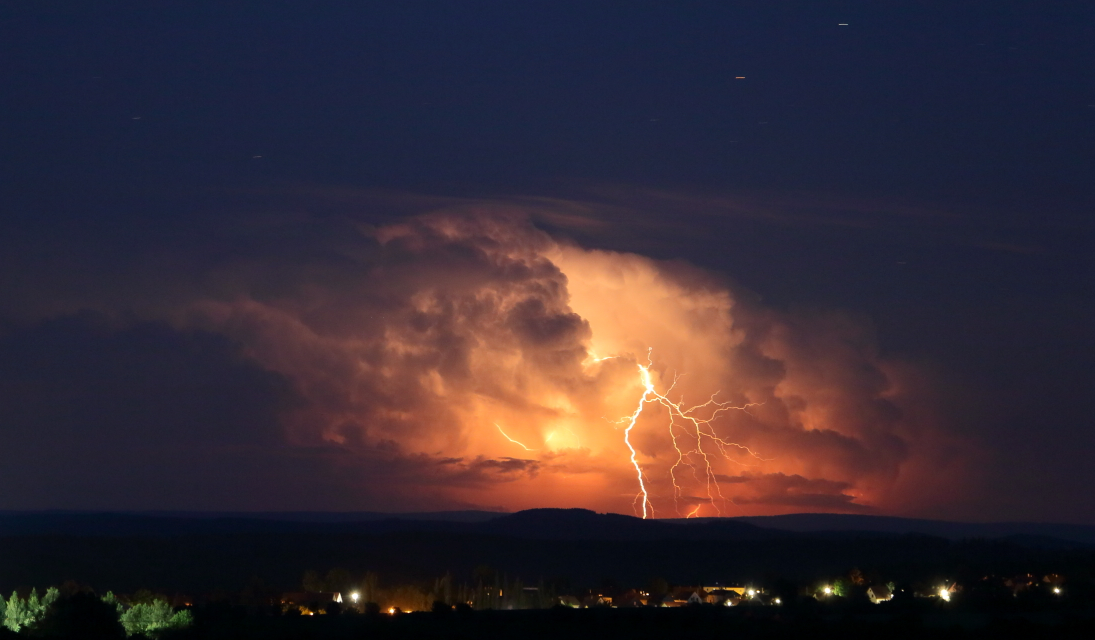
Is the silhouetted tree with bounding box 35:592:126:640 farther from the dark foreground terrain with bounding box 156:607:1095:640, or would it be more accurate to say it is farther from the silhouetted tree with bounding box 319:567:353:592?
the silhouetted tree with bounding box 319:567:353:592

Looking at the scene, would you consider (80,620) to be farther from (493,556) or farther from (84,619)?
(493,556)

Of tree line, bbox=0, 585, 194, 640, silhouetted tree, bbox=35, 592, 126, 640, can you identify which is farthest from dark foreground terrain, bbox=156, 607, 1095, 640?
silhouetted tree, bbox=35, 592, 126, 640

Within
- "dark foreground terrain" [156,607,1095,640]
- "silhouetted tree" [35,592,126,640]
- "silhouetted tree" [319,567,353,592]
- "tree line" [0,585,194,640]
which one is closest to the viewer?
"silhouetted tree" [35,592,126,640]

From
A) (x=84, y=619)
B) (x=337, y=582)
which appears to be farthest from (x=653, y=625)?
(x=337, y=582)

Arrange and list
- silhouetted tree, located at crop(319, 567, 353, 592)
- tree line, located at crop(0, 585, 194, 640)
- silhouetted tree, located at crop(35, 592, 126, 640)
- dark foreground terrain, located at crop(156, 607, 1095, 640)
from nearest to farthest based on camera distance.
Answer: silhouetted tree, located at crop(35, 592, 126, 640), tree line, located at crop(0, 585, 194, 640), dark foreground terrain, located at crop(156, 607, 1095, 640), silhouetted tree, located at crop(319, 567, 353, 592)

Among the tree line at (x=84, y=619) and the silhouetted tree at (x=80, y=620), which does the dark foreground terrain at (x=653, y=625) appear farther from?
the silhouetted tree at (x=80, y=620)

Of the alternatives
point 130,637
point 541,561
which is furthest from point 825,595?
point 541,561

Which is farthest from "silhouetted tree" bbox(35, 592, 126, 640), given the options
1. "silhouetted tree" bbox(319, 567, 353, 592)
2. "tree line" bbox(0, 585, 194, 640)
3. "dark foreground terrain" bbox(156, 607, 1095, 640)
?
"silhouetted tree" bbox(319, 567, 353, 592)

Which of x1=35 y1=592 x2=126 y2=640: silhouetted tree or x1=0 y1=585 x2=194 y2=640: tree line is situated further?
x1=0 y1=585 x2=194 y2=640: tree line

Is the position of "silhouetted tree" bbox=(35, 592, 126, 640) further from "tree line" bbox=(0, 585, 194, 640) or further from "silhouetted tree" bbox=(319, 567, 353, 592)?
"silhouetted tree" bbox=(319, 567, 353, 592)

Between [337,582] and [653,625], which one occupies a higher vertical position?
[337,582]

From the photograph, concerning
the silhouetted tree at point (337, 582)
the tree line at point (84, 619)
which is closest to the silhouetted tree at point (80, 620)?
the tree line at point (84, 619)

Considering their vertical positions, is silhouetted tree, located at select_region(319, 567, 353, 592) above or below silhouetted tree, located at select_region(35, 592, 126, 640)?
above
